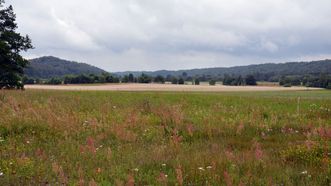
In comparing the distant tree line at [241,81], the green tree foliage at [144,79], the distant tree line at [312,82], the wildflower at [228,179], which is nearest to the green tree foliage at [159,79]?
the green tree foliage at [144,79]

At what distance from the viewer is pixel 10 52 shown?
154ft

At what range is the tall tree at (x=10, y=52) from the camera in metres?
46.1

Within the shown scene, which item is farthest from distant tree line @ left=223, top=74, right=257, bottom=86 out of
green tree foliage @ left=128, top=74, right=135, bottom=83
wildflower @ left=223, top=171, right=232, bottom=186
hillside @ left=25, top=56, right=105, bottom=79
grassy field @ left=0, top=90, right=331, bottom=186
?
wildflower @ left=223, top=171, right=232, bottom=186

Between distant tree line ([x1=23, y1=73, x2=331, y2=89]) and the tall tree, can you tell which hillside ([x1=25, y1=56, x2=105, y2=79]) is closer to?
distant tree line ([x1=23, y1=73, x2=331, y2=89])

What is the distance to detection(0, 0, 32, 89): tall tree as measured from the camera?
46.1 m

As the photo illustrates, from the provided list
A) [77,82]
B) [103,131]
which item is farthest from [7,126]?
[77,82]

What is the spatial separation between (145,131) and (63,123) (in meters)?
2.21

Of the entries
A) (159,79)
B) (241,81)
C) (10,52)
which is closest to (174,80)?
(159,79)

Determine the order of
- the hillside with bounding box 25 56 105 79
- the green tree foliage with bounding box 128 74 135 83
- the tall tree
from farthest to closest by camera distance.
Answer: the hillside with bounding box 25 56 105 79
the green tree foliage with bounding box 128 74 135 83
the tall tree

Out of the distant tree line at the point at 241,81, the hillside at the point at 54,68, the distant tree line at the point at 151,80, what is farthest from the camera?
the hillside at the point at 54,68

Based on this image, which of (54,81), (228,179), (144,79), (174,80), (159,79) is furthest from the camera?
(174,80)

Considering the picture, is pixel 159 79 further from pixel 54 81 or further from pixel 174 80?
pixel 54 81

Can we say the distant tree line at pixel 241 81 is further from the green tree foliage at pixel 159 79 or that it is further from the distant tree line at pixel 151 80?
the green tree foliage at pixel 159 79

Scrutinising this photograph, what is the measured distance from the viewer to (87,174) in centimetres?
654
